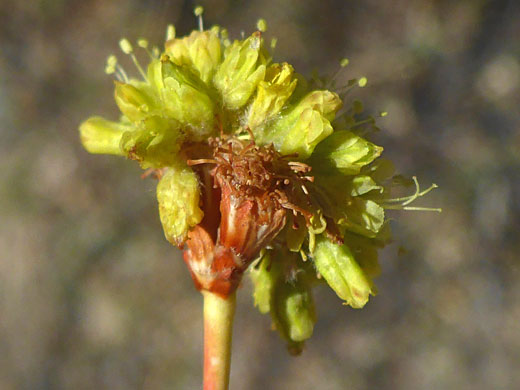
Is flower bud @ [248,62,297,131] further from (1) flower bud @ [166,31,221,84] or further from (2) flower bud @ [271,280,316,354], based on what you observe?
(2) flower bud @ [271,280,316,354]

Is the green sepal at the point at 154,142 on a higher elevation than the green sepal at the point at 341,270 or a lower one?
higher

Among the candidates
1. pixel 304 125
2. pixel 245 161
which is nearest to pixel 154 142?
pixel 245 161

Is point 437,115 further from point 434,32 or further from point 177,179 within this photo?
point 177,179

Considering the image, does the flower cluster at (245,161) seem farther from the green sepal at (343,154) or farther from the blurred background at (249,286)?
the blurred background at (249,286)

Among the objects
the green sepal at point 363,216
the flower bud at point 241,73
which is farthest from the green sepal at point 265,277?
the flower bud at point 241,73

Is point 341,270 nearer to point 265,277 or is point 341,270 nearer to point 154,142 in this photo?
point 265,277

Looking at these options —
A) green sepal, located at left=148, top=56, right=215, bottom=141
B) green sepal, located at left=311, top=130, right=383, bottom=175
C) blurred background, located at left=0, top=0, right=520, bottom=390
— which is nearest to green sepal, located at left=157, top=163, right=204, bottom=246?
green sepal, located at left=148, top=56, right=215, bottom=141
